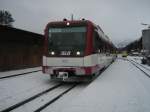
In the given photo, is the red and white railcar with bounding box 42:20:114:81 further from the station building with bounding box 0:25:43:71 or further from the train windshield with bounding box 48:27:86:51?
the station building with bounding box 0:25:43:71

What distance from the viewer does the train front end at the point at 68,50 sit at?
1215 centimetres

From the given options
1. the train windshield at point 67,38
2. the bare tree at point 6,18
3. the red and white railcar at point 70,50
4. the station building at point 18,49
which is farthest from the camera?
the bare tree at point 6,18

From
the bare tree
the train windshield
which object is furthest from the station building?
the bare tree

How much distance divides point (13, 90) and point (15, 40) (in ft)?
36.7

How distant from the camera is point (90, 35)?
12.4 m

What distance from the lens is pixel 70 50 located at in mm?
12328

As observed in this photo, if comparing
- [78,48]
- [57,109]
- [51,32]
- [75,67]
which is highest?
[51,32]

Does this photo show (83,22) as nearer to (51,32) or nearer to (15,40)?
(51,32)

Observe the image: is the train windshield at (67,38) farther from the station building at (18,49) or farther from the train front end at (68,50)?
the station building at (18,49)

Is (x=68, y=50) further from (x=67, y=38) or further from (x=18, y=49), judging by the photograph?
(x=18, y=49)

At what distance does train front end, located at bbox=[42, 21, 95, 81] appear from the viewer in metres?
12.1

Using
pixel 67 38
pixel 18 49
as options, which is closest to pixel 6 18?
pixel 18 49

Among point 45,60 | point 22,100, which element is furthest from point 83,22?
point 22,100

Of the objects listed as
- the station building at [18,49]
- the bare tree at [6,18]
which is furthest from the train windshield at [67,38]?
the bare tree at [6,18]
